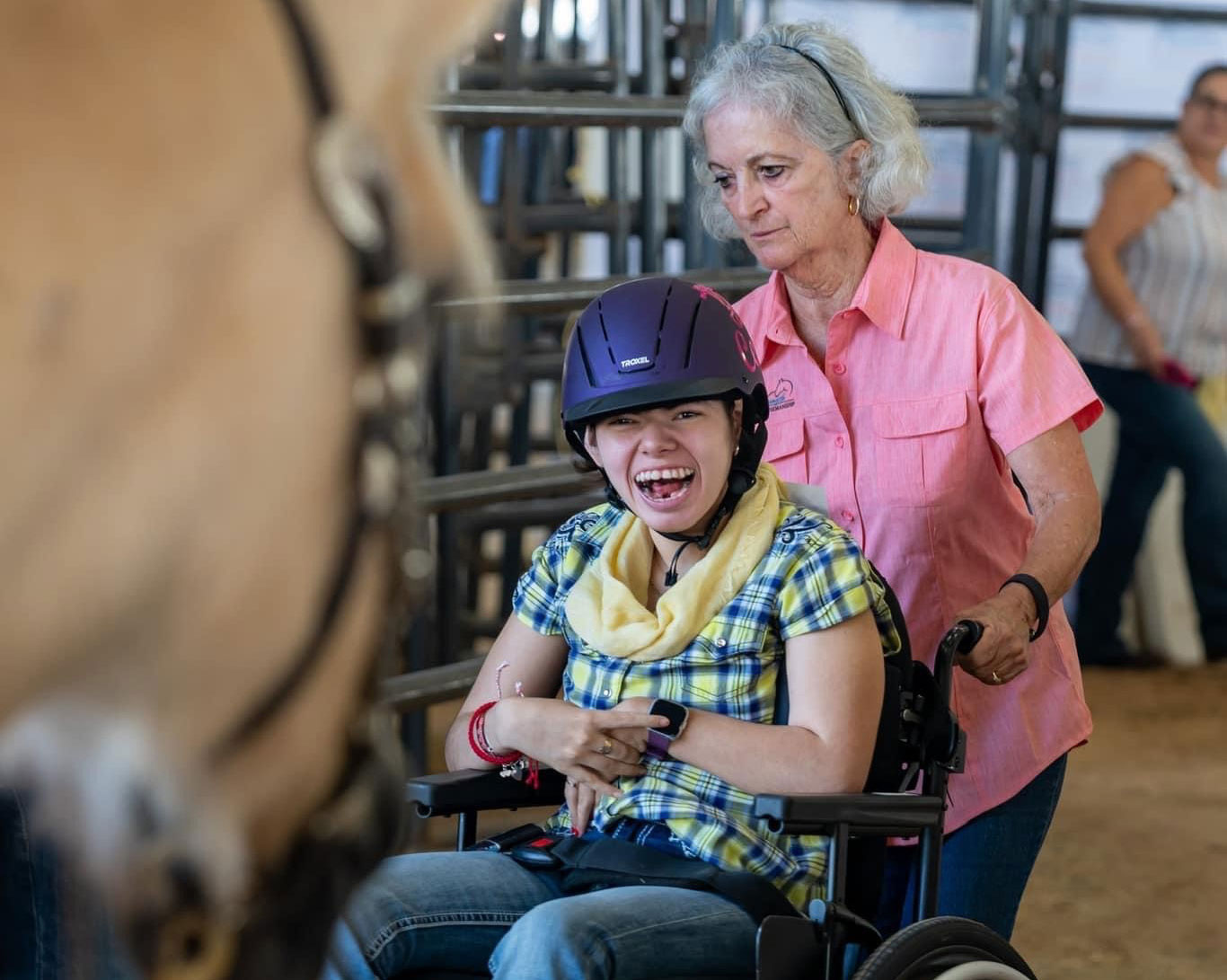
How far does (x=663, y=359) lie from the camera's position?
5.74ft

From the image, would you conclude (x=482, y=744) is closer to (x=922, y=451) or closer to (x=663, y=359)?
(x=663, y=359)

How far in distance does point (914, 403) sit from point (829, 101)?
0.38m

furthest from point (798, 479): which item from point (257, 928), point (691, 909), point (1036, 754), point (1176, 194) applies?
point (1176, 194)

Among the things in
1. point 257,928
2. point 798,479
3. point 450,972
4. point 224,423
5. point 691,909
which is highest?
point 224,423

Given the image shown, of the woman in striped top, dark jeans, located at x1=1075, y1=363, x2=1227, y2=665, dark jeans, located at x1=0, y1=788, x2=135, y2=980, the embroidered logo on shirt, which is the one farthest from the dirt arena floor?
dark jeans, located at x1=0, y1=788, x2=135, y2=980

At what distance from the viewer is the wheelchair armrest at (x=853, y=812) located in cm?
158

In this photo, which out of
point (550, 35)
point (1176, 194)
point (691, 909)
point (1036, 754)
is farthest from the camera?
point (1176, 194)

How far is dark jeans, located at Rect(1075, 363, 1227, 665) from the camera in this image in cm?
457

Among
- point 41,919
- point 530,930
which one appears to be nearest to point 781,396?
point 530,930

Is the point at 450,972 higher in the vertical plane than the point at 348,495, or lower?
lower

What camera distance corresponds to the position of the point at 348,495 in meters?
0.32

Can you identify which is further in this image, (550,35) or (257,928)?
(550,35)

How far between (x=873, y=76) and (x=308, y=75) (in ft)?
5.90

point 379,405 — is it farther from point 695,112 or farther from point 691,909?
point 695,112
